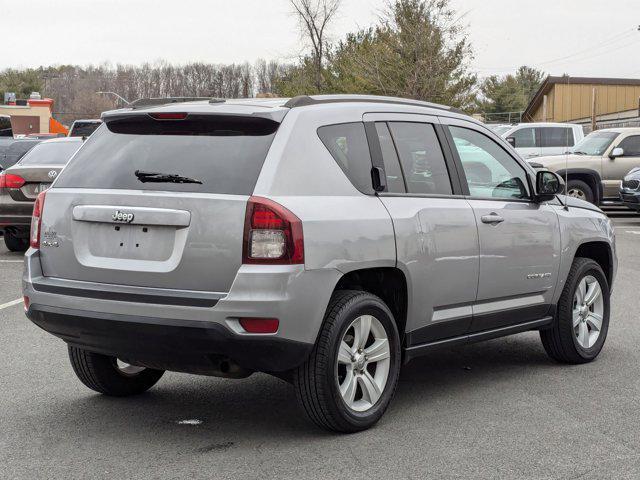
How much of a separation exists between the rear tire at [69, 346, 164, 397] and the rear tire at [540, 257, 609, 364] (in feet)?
9.07

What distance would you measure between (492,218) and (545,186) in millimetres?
695

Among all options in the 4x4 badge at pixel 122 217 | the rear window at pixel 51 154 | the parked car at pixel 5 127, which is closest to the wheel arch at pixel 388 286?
the 4x4 badge at pixel 122 217

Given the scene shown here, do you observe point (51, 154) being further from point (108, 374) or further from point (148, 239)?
point (148, 239)

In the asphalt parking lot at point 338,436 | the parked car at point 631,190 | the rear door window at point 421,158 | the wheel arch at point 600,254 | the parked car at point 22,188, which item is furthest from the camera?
the parked car at point 631,190

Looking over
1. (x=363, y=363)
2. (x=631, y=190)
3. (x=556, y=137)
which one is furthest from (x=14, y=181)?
(x=556, y=137)

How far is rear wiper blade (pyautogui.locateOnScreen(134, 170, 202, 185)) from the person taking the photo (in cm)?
508

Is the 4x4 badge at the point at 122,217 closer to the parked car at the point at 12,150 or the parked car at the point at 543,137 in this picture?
the parked car at the point at 12,150

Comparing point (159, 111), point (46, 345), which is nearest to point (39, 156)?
point (46, 345)

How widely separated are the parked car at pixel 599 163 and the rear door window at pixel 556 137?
242 centimetres

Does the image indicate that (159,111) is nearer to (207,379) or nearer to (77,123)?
(207,379)

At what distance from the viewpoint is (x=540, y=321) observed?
22.7 feet

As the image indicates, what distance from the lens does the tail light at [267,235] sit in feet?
15.9

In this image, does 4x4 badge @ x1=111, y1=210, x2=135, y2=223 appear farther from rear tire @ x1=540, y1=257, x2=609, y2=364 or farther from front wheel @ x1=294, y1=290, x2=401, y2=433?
rear tire @ x1=540, y1=257, x2=609, y2=364

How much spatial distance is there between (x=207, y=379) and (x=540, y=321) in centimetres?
225
